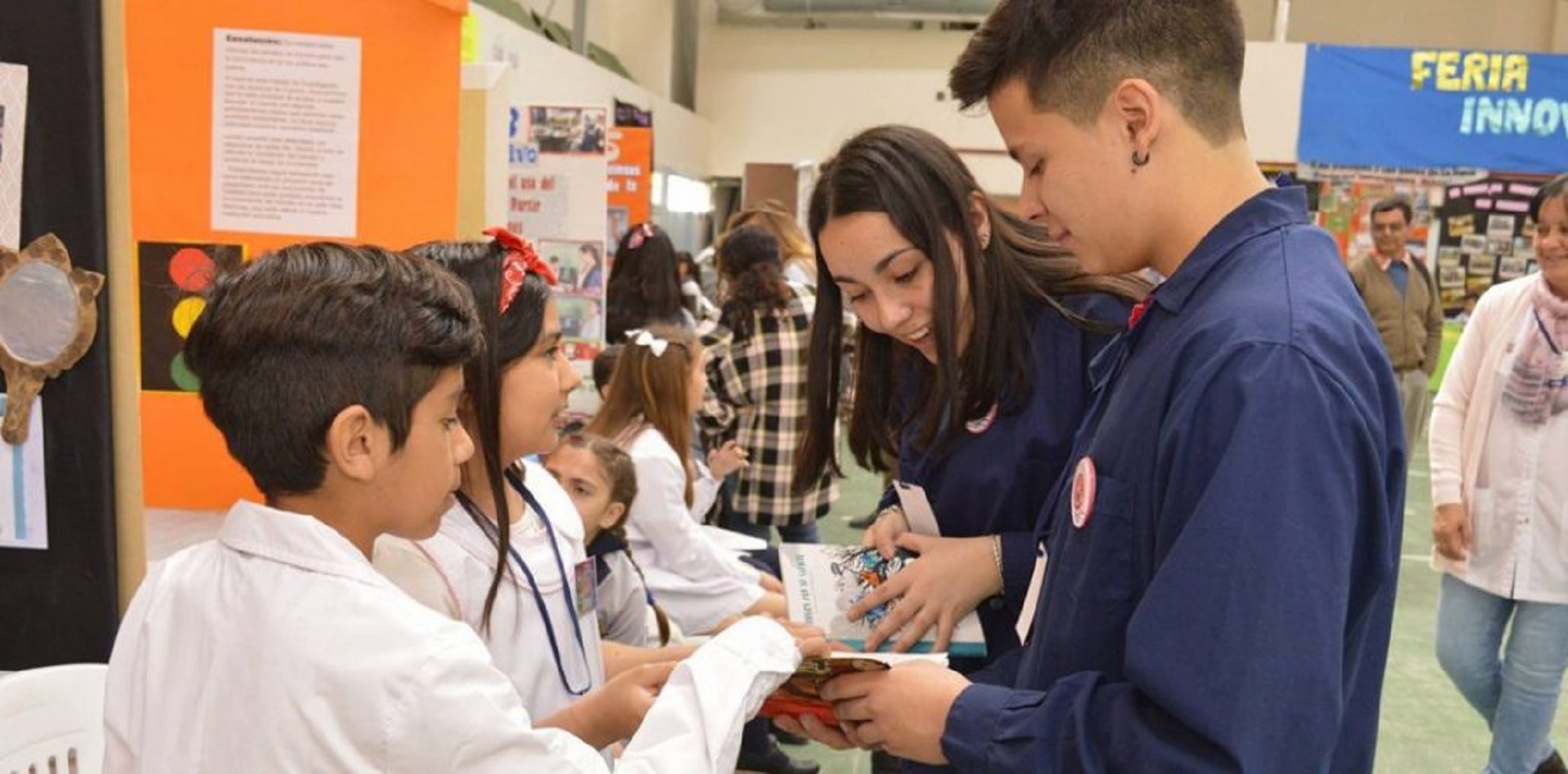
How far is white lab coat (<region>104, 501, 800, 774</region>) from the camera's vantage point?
1.06 meters

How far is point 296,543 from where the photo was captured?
1114 millimetres

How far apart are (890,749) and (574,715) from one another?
0.50 meters

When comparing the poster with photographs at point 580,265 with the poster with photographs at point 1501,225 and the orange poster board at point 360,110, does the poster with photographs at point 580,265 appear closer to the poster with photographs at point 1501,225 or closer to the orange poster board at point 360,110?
the orange poster board at point 360,110

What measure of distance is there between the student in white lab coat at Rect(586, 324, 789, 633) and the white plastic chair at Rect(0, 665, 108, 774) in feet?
5.59

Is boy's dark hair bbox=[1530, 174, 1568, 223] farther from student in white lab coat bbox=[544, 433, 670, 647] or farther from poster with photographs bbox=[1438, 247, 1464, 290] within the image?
poster with photographs bbox=[1438, 247, 1464, 290]

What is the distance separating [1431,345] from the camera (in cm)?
632

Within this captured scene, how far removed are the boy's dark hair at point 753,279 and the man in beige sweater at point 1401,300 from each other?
10.3 ft

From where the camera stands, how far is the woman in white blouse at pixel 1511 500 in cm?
293

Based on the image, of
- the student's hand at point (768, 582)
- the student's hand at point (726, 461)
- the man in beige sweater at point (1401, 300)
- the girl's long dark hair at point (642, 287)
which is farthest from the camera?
the man in beige sweater at point (1401, 300)

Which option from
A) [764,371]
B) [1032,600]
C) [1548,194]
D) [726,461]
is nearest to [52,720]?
[1032,600]

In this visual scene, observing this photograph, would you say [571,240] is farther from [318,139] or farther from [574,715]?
[574,715]

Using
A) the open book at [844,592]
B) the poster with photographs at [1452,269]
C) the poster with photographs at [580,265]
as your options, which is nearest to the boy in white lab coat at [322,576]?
the open book at [844,592]

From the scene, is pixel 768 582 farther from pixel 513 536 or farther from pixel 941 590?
pixel 941 590

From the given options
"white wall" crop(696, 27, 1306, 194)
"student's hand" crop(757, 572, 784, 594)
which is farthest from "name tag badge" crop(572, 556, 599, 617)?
"white wall" crop(696, 27, 1306, 194)
